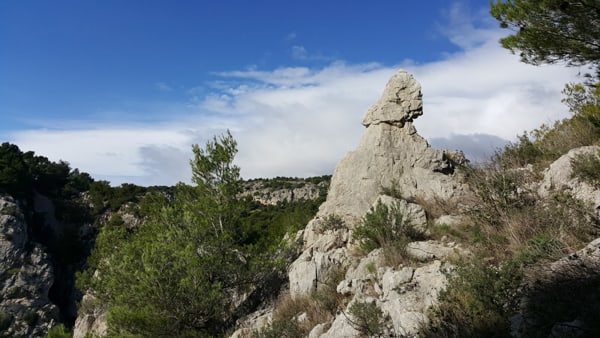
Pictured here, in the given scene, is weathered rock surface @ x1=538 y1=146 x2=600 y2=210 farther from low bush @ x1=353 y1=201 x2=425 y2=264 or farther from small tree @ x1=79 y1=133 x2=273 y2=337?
small tree @ x1=79 y1=133 x2=273 y2=337

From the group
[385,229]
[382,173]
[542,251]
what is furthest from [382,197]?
[542,251]

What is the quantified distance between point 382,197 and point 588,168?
4.91 metres

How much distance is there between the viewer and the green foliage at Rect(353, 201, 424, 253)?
9.91 m

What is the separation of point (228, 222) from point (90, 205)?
37.5 metres

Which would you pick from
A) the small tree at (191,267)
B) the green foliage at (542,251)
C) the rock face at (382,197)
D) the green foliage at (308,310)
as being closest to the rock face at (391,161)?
the rock face at (382,197)

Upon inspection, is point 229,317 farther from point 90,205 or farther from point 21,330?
point 90,205

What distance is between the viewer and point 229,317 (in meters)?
13.1

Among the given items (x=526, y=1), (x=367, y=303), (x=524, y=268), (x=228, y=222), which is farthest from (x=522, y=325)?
(x=228, y=222)

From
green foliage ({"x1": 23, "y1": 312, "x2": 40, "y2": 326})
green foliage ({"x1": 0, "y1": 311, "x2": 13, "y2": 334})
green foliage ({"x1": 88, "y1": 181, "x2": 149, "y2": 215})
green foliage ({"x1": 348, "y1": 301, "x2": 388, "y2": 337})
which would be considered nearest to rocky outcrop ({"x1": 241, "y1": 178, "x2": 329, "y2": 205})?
green foliage ({"x1": 88, "y1": 181, "x2": 149, "y2": 215})

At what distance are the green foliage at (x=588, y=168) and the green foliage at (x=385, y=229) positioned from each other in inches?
139

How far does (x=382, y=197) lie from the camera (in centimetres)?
1142

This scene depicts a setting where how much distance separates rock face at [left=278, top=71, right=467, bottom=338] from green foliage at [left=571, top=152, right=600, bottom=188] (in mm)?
2761

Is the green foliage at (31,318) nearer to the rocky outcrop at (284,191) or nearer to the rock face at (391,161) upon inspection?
the rock face at (391,161)

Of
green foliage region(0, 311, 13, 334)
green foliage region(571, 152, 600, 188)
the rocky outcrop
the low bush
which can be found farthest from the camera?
the rocky outcrop
